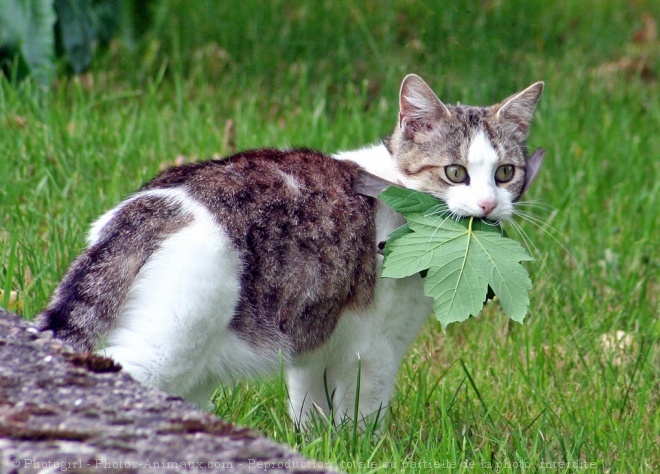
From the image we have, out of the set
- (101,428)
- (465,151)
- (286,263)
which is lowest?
(101,428)

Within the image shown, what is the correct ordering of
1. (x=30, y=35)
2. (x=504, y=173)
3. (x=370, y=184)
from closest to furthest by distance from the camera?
(x=370, y=184)
(x=504, y=173)
(x=30, y=35)

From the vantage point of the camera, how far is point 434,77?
18.1ft

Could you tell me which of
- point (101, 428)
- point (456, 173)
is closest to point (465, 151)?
point (456, 173)

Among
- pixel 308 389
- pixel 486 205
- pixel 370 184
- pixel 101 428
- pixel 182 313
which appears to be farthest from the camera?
pixel 308 389

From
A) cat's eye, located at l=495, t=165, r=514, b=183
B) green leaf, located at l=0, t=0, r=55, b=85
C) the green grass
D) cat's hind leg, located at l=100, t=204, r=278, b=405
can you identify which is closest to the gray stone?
cat's hind leg, located at l=100, t=204, r=278, b=405

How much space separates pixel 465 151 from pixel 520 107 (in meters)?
0.37

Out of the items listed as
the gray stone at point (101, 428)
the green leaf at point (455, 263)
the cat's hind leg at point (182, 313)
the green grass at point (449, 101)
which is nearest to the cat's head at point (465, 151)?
the green leaf at point (455, 263)

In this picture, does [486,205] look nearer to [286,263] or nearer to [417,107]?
[417,107]

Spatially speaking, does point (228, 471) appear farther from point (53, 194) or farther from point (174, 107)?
point (174, 107)

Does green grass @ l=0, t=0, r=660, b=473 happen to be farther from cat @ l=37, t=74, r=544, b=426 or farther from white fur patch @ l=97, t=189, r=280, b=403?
white fur patch @ l=97, t=189, r=280, b=403

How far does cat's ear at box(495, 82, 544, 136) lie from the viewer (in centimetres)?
325

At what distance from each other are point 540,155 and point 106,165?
2.17m

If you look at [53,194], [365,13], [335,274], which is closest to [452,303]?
[335,274]

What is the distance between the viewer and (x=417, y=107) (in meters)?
3.19
